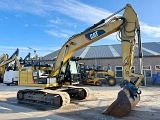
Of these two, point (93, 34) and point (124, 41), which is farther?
point (93, 34)

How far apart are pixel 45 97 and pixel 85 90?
261 cm

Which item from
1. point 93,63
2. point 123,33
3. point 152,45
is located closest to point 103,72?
point 93,63

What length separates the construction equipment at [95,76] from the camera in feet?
82.4

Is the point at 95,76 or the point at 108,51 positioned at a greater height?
the point at 108,51

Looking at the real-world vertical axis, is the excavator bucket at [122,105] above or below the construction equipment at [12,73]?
below

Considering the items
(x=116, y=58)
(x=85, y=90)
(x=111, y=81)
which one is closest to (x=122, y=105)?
(x=85, y=90)

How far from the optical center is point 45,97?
11867mm

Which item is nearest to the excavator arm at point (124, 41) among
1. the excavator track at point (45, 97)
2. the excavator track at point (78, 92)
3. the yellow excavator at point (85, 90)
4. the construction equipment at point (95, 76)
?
the yellow excavator at point (85, 90)

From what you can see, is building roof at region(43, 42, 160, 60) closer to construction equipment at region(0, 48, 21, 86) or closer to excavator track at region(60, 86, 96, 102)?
construction equipment at region(0, 48, 21, 86)

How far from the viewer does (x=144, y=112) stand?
9.91m

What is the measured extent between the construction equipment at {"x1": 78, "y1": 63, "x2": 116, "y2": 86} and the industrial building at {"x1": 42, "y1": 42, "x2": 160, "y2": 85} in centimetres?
357

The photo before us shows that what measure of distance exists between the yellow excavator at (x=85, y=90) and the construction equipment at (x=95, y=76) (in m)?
10.8

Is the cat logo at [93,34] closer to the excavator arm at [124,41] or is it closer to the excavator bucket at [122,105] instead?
the excavator arm at [124,41]

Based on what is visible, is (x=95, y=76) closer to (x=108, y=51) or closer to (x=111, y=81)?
(x=111, y=81)
